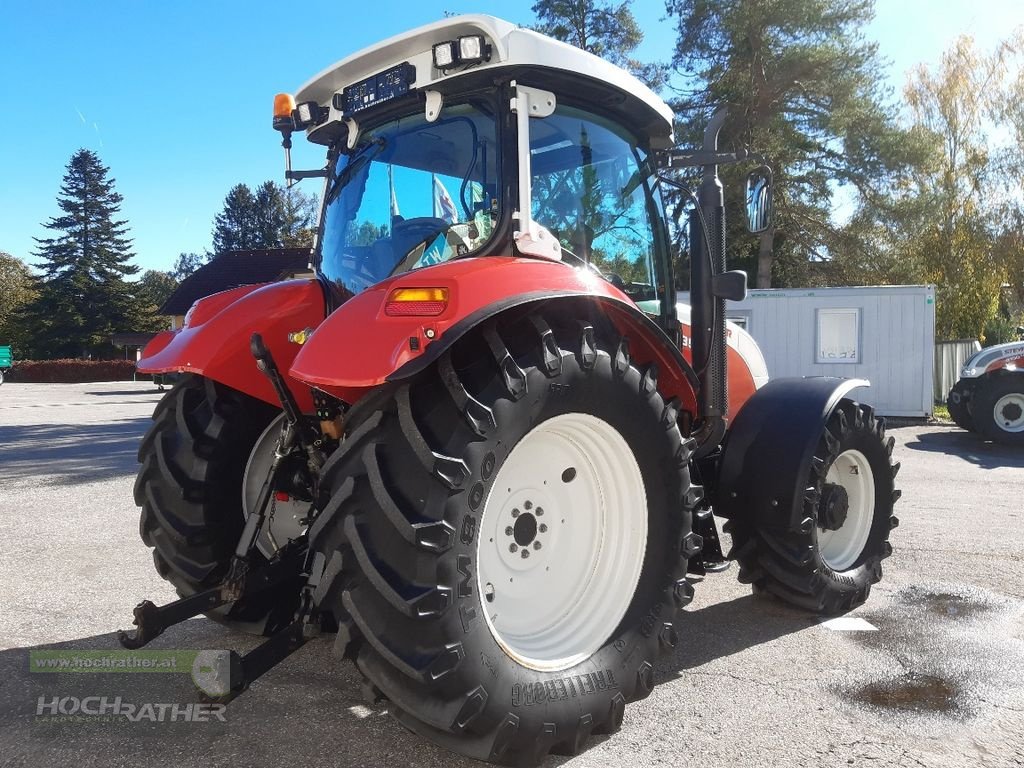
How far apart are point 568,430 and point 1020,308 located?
111 feet

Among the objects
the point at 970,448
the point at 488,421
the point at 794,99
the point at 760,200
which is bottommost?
the point at 970,448

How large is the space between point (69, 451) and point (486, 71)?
993 centimetres

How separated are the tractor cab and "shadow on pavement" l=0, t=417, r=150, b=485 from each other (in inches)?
253

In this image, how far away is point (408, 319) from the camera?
7.13ft

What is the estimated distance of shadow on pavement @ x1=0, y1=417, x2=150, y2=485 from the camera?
861cm

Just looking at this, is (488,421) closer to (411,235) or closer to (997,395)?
(411,235)

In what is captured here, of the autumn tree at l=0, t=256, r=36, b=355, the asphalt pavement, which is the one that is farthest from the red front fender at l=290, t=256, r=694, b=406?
the autumn tree at l=0, t=256, r=36, b=355

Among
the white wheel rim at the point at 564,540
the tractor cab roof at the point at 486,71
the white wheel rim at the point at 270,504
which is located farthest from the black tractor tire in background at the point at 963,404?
the white wheel rim at the point at 270,504

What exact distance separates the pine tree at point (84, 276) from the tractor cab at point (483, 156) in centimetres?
5445

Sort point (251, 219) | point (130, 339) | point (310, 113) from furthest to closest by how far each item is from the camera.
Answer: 1. point (251, 219)
2. point (130, 339)
3. point (310, 113)

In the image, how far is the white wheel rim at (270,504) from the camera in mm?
3322

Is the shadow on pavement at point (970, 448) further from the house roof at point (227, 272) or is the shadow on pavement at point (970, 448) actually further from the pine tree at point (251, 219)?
the pine tree at point (251, 219)

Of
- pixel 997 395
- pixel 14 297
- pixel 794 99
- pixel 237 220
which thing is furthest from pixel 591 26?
pixel 237 220

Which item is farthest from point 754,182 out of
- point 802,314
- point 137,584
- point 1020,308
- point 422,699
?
point 1020,308
